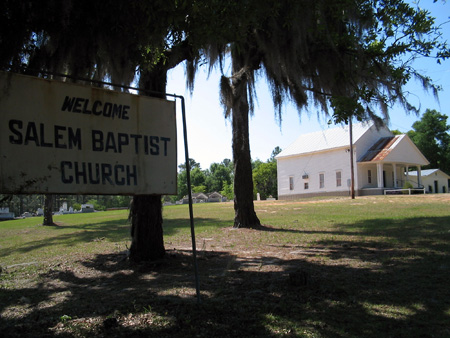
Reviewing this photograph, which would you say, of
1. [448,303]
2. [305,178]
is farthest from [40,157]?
[305,178]

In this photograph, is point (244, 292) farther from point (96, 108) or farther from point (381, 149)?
point (381, 149)

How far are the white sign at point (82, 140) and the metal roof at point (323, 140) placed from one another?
96.9 feet

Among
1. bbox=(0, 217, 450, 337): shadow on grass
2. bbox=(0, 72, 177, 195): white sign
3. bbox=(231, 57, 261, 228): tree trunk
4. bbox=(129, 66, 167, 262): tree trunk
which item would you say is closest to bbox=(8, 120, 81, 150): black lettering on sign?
bbox=(0, 72, 177, 195): white sign

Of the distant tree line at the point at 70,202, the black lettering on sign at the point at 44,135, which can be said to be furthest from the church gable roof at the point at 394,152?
the distant tree line at the point at 70,202

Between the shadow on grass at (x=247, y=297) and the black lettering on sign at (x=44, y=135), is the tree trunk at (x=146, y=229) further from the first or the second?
the black lettering on sign at (x=44, y=135)

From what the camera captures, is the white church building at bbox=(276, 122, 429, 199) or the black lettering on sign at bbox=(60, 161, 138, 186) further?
the white church building at bbox=(276, 122, 429, 199)

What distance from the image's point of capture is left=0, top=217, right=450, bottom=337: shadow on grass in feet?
11.2

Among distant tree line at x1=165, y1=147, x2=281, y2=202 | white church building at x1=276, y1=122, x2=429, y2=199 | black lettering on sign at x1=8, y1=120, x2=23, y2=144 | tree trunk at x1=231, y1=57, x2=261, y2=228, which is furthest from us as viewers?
distant tree line at x1=165, y1=147, x2=281, y2=202

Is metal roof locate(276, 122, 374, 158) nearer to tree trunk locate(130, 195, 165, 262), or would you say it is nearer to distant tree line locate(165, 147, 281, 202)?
distant tree line locate(165, 147, 281, 202)

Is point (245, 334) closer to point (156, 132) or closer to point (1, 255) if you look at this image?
point (156, 132)

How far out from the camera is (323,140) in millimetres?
36188

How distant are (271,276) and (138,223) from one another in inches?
95.3

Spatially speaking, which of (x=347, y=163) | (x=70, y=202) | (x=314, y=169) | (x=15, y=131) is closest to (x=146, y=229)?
(x=15, y=131)

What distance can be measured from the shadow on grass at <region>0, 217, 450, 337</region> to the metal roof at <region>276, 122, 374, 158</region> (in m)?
27.5
